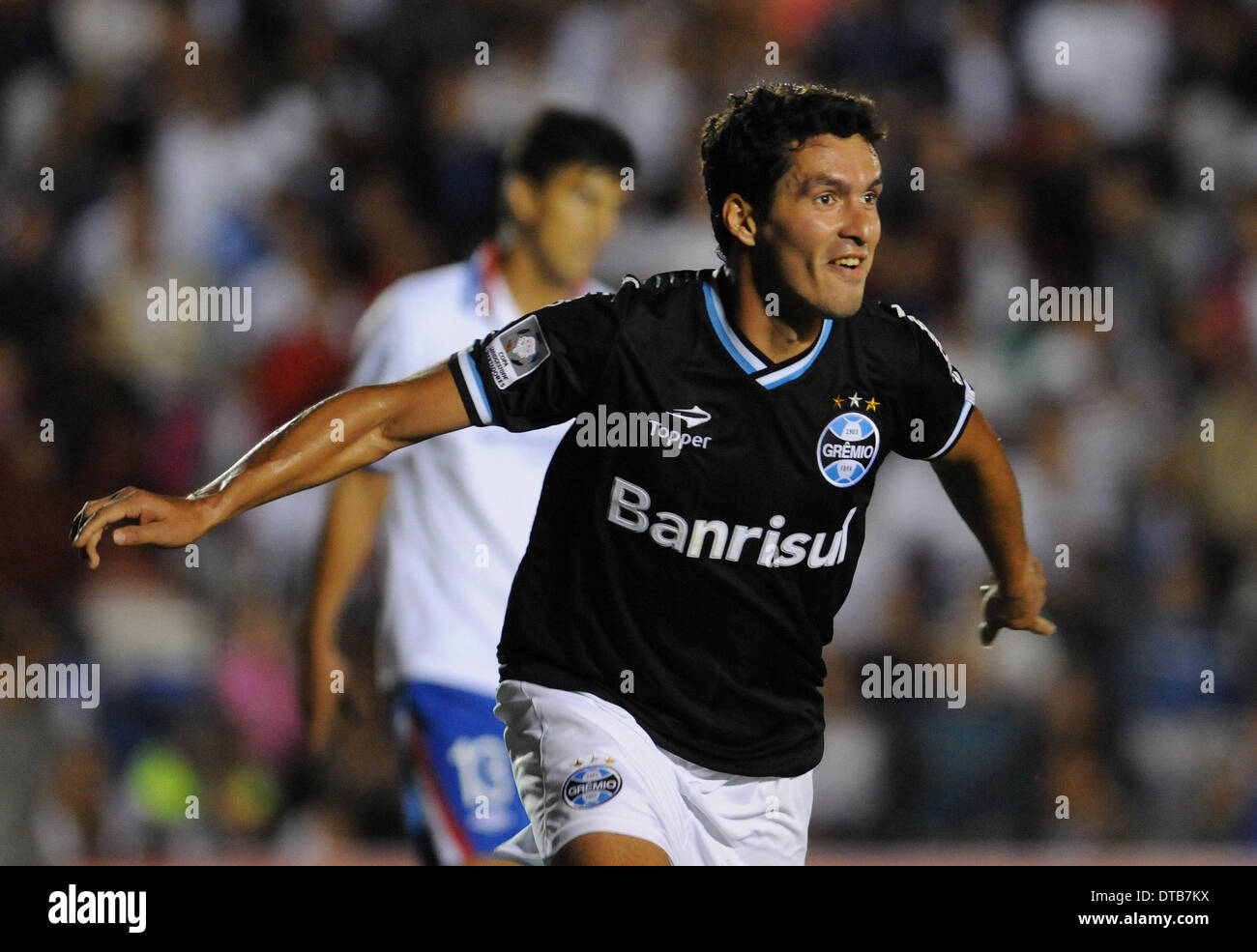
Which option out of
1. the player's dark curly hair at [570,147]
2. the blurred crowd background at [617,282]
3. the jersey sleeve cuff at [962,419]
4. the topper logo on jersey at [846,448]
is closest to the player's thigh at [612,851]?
the topper logo on jersey at [846,448]

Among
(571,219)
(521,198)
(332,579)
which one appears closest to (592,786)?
(332,579)

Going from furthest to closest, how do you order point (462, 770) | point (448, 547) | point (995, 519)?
1. point (448, 547)
2. point (462, 770)
3. point (995, 519)

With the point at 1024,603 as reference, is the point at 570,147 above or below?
above

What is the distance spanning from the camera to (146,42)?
29.1 ft

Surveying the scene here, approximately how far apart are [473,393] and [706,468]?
512mm

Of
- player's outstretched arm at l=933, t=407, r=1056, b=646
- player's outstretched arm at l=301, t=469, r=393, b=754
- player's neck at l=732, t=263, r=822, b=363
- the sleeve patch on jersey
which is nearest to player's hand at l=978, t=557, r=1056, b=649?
player's outstretched arm at l=933, t=407, r=1056, b=646

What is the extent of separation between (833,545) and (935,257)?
4.53 metres

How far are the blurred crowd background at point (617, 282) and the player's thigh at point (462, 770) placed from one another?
201 centimetres

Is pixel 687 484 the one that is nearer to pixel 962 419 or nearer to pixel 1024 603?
pixel 962 419

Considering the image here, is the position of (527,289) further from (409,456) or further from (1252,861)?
(1252,861)

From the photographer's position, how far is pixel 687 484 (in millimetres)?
3588

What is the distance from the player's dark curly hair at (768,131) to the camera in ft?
12.0

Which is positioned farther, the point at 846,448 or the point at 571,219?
the point at 571,219

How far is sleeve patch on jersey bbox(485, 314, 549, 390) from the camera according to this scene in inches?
140
